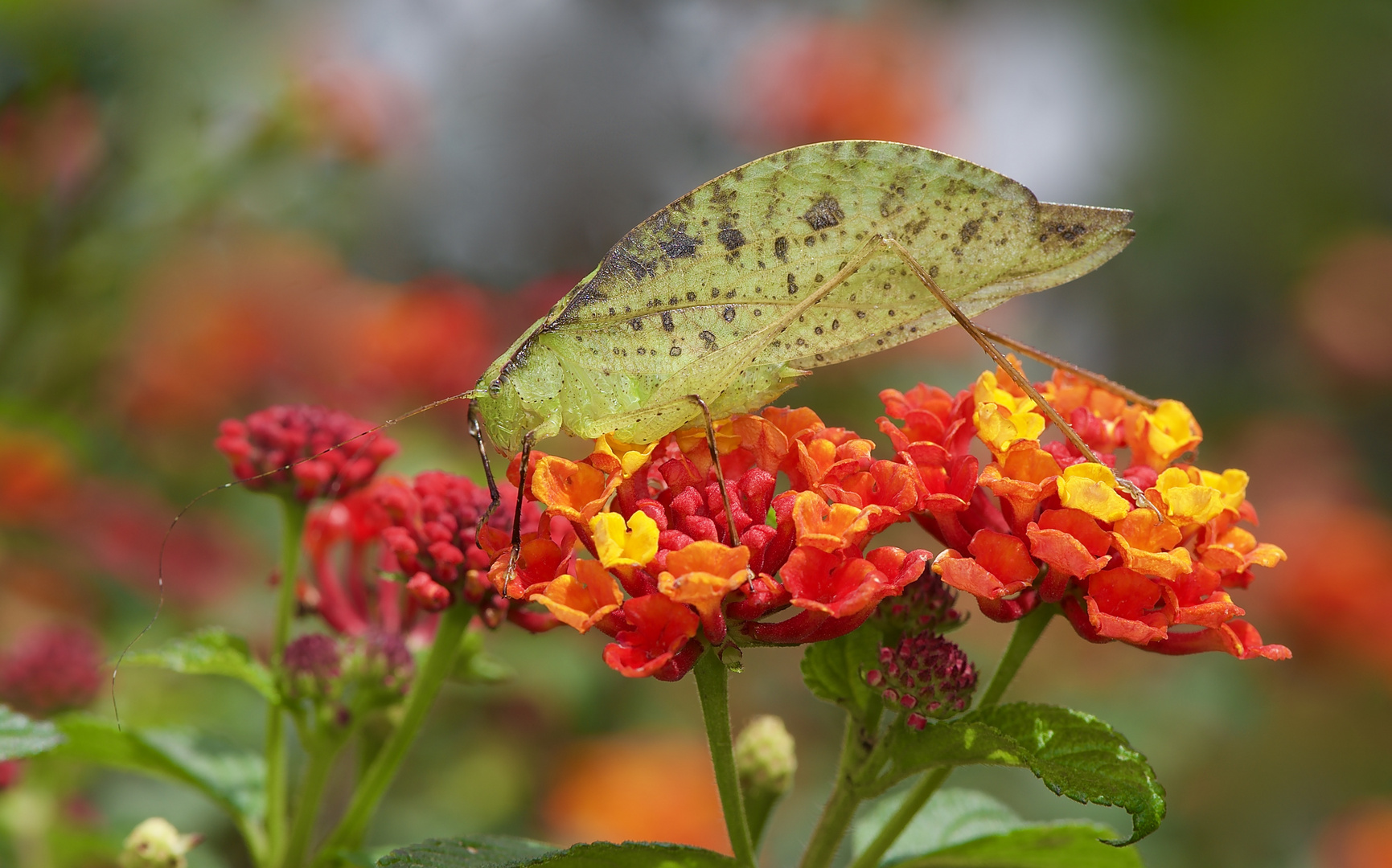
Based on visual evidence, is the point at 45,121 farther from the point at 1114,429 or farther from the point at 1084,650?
the point at 1084,650

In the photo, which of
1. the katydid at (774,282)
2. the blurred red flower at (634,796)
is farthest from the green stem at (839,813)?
the blurred red flower at (634,796)

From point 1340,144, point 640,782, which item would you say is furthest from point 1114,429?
point 1340,144

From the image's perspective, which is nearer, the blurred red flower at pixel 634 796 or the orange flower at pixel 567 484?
the orange flower at pixel 567 484

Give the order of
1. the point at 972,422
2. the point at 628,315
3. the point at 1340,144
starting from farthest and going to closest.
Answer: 1. the point at 1340,144
2. the point at 628,315
3. the point at 972,422

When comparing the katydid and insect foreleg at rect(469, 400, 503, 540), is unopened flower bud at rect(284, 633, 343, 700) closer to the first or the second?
insect foreleg at rect(469, 400, 503, 540)

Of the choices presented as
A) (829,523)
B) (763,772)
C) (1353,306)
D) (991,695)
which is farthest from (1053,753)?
(1353,306)

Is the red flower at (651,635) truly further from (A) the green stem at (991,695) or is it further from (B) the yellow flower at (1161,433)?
(B) the yellow flower at (1161,433)

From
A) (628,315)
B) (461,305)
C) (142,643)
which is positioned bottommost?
(142,643)

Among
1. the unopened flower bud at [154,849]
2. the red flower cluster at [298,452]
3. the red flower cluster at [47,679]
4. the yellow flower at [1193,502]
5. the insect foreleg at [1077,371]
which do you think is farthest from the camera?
the red flower cluster at [47,679]
